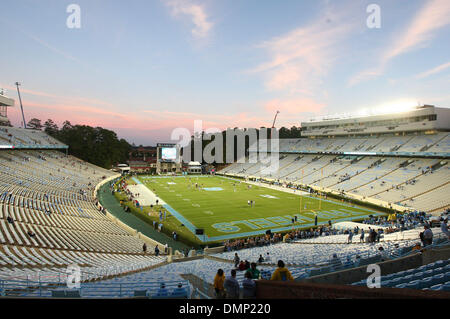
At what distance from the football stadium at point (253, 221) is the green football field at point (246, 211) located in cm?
22

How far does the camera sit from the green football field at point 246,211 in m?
25.6

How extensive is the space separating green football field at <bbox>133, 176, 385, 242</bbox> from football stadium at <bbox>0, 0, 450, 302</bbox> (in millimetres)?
216

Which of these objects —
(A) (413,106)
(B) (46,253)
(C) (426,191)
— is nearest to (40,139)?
(B) (46,253)

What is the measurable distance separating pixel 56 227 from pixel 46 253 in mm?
5811

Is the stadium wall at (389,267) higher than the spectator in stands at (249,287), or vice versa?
the spectator in stands at (249,287)

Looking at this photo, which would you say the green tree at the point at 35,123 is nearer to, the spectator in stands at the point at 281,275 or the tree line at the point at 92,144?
the tree line at the point at 92,144

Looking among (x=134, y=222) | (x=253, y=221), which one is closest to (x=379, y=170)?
(x=253, y=221)

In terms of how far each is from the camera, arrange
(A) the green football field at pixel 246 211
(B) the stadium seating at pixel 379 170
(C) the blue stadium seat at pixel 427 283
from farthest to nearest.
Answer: (B) the stadium seating at pixel 379 170, (A) the green football field at pixel 246 211, (C) the blue stadium seat at pixel 427 283

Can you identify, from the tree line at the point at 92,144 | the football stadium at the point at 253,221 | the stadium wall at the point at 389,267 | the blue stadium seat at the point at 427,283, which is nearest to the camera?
the blue stadium seat at the point at 427,283

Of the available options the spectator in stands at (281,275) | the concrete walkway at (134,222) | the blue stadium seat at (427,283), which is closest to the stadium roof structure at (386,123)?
the concrete walkway at (134,222)

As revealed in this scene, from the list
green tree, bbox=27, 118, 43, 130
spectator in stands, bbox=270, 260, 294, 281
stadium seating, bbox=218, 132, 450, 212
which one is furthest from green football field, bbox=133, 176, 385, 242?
green tree, bbox=27, 118, 43, 130

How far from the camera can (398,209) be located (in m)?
30.9
